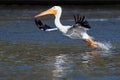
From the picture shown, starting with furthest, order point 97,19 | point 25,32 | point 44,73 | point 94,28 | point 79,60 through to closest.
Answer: point 97,19, point 94,28, point 25,32, point 79,60, point 44,73

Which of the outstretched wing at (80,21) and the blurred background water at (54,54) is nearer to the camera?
the blurred background water at (54,54)

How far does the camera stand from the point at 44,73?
12.6 m

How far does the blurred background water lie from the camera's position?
491 inches

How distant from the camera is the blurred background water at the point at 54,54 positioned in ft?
40.9

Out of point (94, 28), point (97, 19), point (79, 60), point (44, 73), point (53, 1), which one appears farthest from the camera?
point (53, 1)

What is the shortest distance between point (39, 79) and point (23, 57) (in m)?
3.42

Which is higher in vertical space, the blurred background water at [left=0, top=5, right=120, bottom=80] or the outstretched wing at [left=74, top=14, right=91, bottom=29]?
the outstretched wing at [left=74, top=14, right=91, bottom=29]

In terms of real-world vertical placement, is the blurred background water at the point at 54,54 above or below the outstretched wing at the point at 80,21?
below

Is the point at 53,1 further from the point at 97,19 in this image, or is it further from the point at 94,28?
the point at 94,28

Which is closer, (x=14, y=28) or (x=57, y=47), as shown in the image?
(x=57, y=47)

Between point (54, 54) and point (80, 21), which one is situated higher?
point (80, 21)

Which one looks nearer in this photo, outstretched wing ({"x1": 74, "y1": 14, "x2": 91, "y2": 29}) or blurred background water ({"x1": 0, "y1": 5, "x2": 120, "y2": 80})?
blurred background water ({"x1": 0, "y1": 5, "x2": 120, "y2": 80})

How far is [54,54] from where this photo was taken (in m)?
15.8

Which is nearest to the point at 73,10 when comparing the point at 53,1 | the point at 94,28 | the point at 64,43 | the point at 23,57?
the point at 53,1
